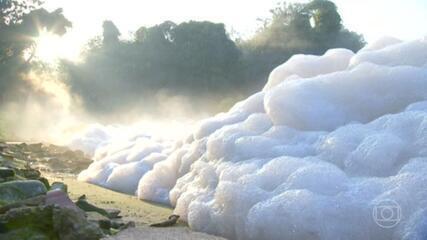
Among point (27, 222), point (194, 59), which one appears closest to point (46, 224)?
point (27, 222)

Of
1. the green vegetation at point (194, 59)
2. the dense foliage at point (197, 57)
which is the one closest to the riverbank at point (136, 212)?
the green vegetation at point (194, 59)

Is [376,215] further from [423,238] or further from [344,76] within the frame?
[344,76]

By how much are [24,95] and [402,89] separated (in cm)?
2068

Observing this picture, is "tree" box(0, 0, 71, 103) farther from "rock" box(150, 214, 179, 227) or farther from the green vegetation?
"rock" box(150, 214, 179, 227)

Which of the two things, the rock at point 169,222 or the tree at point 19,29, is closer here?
the rock at point 169,222

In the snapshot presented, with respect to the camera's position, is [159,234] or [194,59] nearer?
[159,234]

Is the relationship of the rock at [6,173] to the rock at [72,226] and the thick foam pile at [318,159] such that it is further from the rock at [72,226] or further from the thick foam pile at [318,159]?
the rock at [72,226]

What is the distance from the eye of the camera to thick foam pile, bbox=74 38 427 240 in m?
3.67

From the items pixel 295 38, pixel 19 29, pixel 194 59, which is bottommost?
pixel 19 29

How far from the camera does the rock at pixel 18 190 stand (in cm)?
475
